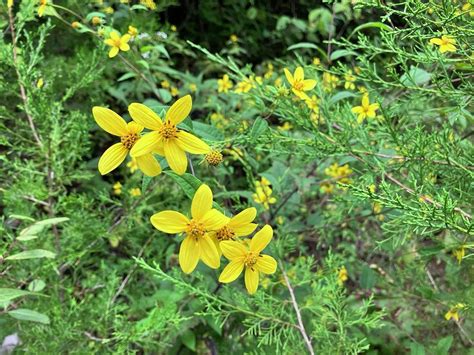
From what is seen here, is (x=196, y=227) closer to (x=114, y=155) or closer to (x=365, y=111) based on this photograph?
(x=114, y=155)

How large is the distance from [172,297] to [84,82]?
0.58m

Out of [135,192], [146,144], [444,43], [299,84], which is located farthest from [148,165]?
[135,192]

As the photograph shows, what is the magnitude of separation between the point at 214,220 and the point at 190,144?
0.11 m

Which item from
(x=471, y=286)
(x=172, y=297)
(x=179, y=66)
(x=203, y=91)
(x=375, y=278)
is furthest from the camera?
(x=179, y=66)

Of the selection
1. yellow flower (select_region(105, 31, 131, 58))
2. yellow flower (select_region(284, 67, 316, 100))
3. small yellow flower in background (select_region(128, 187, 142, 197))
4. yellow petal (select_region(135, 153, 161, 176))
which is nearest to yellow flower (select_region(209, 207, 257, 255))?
yellow petal (select_region(135, 153, 161, 176))

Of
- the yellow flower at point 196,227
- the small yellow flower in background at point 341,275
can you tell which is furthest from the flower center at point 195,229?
the small yellow flower in background at point 341,275

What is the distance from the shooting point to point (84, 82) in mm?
1209

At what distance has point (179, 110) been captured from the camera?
602 millimetres

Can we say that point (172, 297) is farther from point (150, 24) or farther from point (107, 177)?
point (150, 24)

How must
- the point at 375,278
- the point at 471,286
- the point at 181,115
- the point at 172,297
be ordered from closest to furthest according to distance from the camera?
the point at 181,115, the point at 471,286, the point at 172,297, the point at 375,278

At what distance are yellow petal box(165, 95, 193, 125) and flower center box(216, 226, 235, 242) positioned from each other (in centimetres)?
15

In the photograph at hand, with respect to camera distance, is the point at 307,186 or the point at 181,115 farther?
the point at 307,186

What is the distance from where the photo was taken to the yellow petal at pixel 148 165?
0.61m

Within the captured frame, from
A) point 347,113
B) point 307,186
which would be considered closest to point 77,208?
point 307,186
